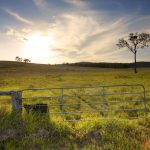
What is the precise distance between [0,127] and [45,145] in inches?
76.9

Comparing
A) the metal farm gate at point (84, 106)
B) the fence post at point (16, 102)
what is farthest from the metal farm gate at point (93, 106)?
the fence post at point (16, 102)

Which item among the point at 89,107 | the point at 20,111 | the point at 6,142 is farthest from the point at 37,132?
the point at 89,107

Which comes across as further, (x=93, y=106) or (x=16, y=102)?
(x=93, y=106)

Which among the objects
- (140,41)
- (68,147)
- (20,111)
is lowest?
(68,147)

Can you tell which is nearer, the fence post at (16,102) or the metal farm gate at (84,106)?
the fence post at (16,102)

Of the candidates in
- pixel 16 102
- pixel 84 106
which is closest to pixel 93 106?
pixel 84 106

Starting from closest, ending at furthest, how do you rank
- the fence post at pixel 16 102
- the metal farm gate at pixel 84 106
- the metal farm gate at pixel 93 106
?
the fence post at pixel 16 102, the metal farm gate at pixel 84 106, the metal farm gate at pixel 93 106

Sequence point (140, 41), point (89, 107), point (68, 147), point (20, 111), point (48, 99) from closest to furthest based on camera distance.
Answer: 1. point (68, 147)
2. point (20, 111)
3. point (89, 107)
4. point (48, 99)
5. point (140, 41)

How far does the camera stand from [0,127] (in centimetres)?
1014

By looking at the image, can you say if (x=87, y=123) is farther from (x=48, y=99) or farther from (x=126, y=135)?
(x=48, y=99)

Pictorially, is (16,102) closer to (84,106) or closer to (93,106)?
(84,106)

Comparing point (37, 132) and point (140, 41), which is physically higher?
point (140, 41)

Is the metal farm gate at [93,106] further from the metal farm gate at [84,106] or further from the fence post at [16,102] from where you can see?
the fence post at [16,102]

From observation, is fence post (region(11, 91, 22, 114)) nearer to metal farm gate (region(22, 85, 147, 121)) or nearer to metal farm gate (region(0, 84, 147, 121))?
metal farm gate (region(0, 84, 147, 121))
